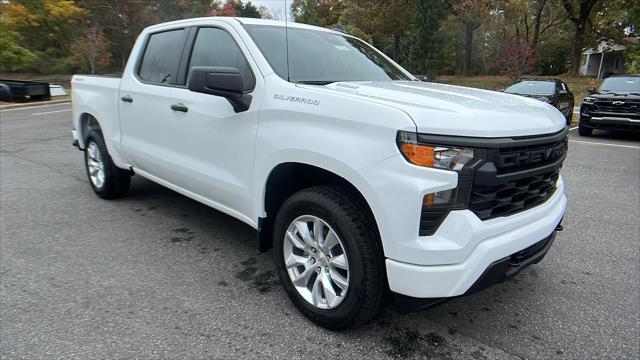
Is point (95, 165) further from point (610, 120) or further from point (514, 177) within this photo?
point (610, 120)

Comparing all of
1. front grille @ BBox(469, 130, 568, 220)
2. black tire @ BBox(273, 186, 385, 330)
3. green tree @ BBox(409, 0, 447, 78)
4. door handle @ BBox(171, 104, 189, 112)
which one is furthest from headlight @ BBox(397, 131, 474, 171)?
green tree @ BBox(409, 0, 447, 78)

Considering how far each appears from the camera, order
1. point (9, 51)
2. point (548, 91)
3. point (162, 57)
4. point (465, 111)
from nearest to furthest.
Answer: point (465, 111)
point (162, 57)
point (548, 91)
point (9, 51)

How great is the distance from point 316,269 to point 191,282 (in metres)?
1.09

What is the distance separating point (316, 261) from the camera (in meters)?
2.73

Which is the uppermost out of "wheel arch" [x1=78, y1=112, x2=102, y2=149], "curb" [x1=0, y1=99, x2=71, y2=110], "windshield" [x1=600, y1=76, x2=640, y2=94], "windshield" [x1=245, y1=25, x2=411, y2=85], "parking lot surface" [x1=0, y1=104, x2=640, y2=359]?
"windshield" [x1=245, y1=25, x2=411, y2=85]

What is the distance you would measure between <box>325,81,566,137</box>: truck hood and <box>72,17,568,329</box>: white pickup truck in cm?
1

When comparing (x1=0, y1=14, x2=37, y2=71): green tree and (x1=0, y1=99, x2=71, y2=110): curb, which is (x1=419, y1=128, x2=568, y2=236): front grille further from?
(x1=0, y1=14, x2=37, y2=71): green tree

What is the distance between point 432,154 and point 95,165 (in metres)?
4.36

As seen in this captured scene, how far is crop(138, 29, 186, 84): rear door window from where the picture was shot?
12.9 feet

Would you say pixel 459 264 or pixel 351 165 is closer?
pixel 459 264

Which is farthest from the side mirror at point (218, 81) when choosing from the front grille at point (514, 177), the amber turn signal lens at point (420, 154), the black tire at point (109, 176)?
the black tire at point (109, 176)

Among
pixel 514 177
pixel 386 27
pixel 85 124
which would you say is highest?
pixel 386 27

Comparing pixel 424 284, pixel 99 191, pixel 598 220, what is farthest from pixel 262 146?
pixel 598 220

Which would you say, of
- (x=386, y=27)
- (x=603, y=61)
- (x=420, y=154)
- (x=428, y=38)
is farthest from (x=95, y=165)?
(x=603, y=61)
